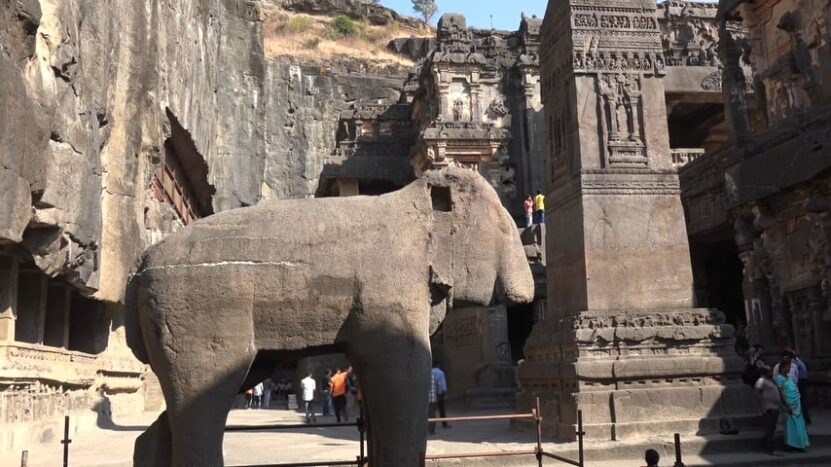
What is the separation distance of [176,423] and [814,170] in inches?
520

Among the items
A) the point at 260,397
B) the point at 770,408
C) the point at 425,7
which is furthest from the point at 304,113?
the point at 425,7

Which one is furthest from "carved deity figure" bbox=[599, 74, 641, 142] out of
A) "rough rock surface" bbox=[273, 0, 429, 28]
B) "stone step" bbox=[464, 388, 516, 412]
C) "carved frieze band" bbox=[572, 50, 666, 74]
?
"rough rock surface" bbox=[273, 0, 429, 28]

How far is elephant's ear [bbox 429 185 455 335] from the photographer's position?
4133 millimetres

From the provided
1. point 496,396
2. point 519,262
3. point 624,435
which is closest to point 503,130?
point 496,396

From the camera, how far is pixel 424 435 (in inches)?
156

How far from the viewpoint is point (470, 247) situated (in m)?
4.28

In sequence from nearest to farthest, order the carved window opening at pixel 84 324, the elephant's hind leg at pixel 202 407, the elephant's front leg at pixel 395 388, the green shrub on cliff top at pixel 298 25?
the elephant's hind leg at pixel 202 407
the elephant's front leg at pixel 395 388
the carved window opening at pixel 84 324
the green shrub on cliff top at pixel 298 25

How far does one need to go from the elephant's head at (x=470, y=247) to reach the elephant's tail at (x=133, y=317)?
1.68m

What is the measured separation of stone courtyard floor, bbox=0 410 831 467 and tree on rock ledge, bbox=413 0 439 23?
73.7 metres

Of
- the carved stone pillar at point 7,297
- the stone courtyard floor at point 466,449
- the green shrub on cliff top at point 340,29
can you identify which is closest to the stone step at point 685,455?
the stone courtyard floor at point 466,449

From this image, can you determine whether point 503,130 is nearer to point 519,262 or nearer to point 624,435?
point 624,435

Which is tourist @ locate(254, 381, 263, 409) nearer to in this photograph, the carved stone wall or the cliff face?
the cliff face

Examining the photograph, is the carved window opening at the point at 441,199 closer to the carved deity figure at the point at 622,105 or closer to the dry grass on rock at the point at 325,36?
the carved deity figure at the point at 622,105

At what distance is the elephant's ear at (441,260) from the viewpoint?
413 centimetres
